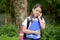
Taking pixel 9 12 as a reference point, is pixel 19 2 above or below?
above

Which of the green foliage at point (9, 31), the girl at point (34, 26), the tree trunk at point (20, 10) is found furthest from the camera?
the green foliage at point (9, 31)

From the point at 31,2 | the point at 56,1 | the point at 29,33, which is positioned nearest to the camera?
the point at 29,33

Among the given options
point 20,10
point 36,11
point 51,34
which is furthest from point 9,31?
point 36,11

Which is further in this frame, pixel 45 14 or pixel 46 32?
pixel 45 14

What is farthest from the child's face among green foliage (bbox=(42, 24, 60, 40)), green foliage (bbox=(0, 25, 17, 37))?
green foliage (bbox=(0, 25, 17, 37))

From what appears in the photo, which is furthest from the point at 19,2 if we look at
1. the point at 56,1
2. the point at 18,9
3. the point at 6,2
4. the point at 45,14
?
the point at 45,14

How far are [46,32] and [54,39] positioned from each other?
1.10 feet

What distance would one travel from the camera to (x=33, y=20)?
430 centimetres

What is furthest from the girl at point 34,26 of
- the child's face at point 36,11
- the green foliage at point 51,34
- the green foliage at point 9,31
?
the green foliage at point 9,31

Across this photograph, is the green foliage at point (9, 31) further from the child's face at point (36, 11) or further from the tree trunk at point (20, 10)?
the child's face at point (36, 11)

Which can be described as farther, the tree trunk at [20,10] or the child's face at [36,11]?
the tree trunk at [20,10]

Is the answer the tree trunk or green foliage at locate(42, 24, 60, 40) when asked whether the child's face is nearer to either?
green foliage at locate(42, 24, 60, 40)

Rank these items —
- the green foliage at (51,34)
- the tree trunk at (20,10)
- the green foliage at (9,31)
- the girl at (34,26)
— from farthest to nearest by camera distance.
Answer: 1. the green foliage at (9,31)
2. the tree trunk at (20,10)
3. the green foliage at (51,34)
4. the girl at (34,26)

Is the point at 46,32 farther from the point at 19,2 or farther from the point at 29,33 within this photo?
the point at 29,33
